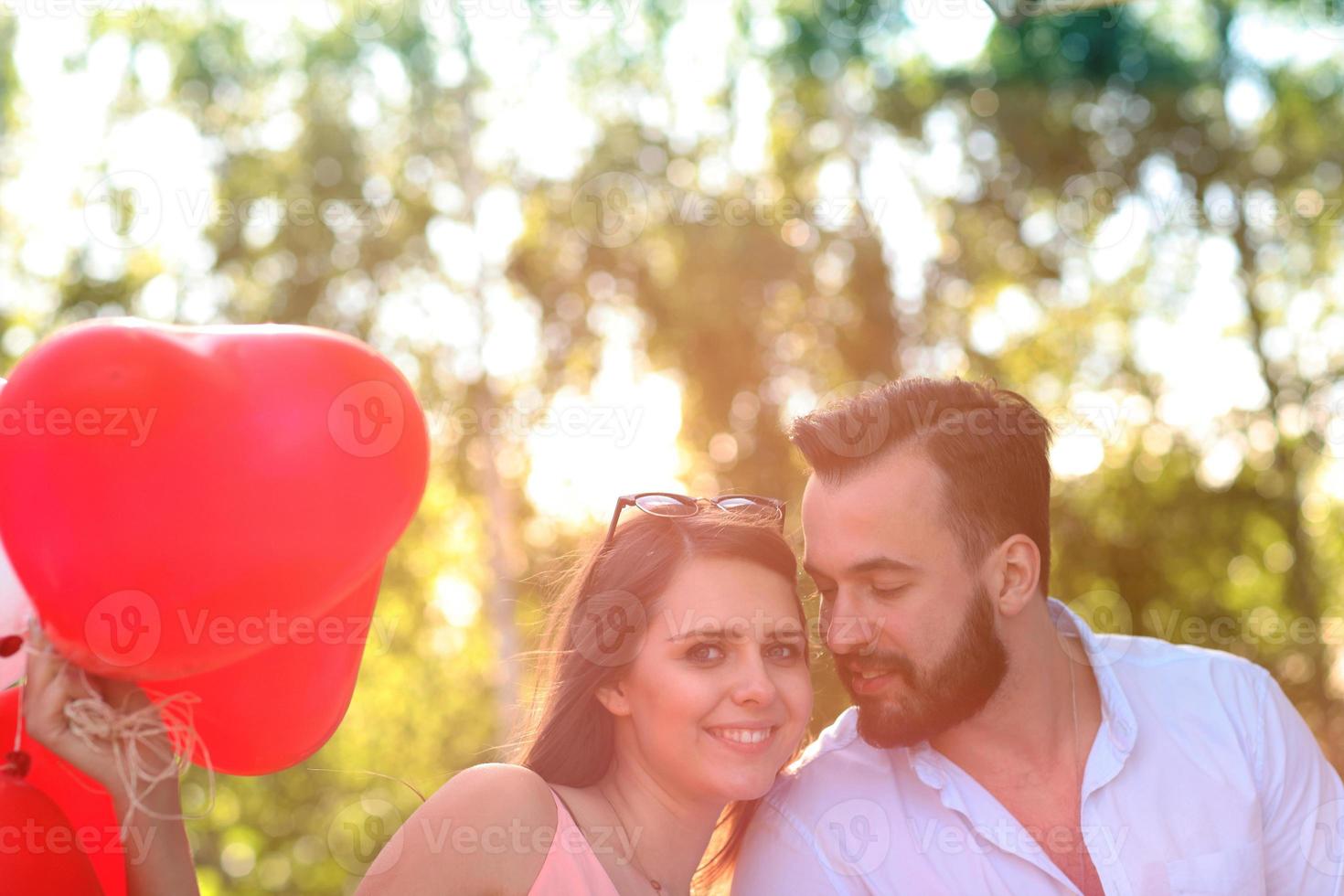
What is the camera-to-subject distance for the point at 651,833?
2.77 m

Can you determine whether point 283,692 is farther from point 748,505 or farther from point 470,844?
point 748,505

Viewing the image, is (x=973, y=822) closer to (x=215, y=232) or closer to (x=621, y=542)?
(x=621, y=542)

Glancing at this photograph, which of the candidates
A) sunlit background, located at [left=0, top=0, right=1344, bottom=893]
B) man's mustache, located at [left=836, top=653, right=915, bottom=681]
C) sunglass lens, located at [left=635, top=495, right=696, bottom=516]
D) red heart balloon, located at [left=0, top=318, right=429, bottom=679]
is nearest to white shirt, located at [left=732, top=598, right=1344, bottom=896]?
man's mustache, located at [left=836, top=653, right=915, bottom=681]

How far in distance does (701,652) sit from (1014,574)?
99cm

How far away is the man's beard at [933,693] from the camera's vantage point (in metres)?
3.03

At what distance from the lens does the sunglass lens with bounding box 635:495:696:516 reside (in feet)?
9.69

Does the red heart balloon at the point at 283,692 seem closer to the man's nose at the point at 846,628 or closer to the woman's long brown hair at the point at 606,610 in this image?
the woman's long brown hair at the point at 606,610

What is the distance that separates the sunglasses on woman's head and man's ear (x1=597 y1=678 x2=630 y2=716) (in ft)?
1.17

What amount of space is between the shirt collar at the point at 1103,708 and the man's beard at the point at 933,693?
105 mm

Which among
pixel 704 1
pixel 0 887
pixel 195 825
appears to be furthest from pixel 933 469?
pixel 195 825

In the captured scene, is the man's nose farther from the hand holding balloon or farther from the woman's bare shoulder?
the hand holding balloon

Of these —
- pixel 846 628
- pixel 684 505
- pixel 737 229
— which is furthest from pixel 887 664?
pixel 737 229

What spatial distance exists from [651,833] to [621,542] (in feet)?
2.17

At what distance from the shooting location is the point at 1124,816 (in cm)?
300
